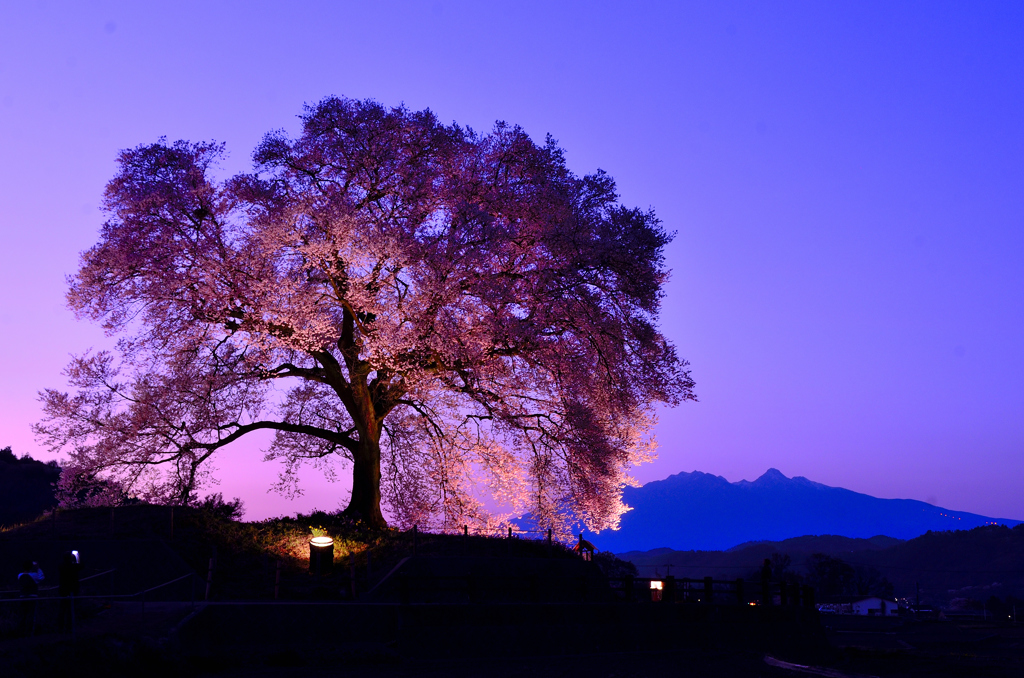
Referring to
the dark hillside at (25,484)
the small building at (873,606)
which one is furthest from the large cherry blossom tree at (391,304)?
the small building at (873,606)

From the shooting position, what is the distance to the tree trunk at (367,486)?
3117 centimetres

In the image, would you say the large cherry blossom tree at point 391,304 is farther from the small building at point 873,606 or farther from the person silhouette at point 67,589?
the small building at point 873,606

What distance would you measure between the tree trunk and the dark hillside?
39.6 metres

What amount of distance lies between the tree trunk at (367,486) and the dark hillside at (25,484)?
3958 cm

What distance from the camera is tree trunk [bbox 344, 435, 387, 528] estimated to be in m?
31.2

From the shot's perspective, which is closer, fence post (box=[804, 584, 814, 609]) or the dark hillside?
fence post (box=[804, 584, 814, 609])

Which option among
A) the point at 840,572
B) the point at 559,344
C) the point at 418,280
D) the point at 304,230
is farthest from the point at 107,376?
the point at 840,572

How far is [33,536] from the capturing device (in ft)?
86.6

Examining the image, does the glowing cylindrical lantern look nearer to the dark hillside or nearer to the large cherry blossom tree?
the large cherry blossom tree

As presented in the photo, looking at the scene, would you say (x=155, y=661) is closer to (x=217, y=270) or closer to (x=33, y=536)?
(x=33, y=536)

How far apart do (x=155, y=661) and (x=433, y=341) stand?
514 inches

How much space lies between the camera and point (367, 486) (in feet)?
103

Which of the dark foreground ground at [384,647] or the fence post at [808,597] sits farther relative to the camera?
the fence post at [808,597]

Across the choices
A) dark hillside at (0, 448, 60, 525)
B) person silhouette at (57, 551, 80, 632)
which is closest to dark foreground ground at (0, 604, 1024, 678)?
person silhouette at (57, 551, 80, 632)
